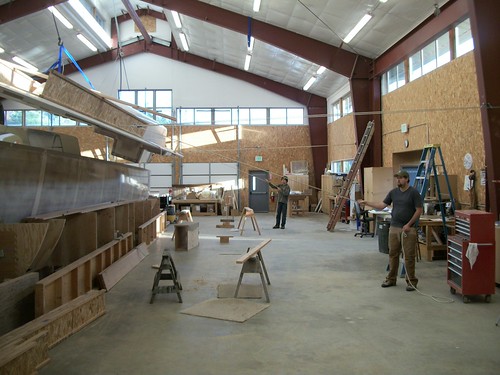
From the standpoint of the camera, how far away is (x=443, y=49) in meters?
9.62

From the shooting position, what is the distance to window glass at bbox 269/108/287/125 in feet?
65.6

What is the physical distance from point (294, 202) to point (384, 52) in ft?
26.9

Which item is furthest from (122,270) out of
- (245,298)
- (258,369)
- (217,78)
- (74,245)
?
(217,78)

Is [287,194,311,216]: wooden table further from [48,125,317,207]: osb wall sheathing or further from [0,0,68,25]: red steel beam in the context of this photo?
[0,0,68,25]: red steel beam

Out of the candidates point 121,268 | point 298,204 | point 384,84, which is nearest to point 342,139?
point 298,204

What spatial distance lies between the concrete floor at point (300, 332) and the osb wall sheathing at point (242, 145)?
12.6m

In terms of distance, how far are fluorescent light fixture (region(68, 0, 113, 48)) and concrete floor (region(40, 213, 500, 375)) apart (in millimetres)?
10800

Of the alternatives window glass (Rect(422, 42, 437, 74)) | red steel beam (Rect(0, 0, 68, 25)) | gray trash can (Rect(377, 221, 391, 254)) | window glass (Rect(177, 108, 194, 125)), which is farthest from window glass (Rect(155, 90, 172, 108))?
gray trash can (Rect(377, 221, 391, 254))

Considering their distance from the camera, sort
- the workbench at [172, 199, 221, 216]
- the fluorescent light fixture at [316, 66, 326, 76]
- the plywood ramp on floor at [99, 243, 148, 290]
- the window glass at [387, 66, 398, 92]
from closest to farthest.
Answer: the plywood ramp on floor at [99, 243, 148, 290] → the window glass at [387, 66, 398, 92] → the fluorescent light fixture at [316, 66, 326, 76] → the workbench at [172, 199, 221, 216]

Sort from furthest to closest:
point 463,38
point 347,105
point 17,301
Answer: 1. point 347,105
2. point 463,38
3. point 17,301

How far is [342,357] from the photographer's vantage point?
12.6 ft

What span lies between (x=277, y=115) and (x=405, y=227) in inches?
574

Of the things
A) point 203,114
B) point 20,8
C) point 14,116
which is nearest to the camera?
point 20,8

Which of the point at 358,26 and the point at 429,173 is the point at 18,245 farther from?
the point at 358,26
